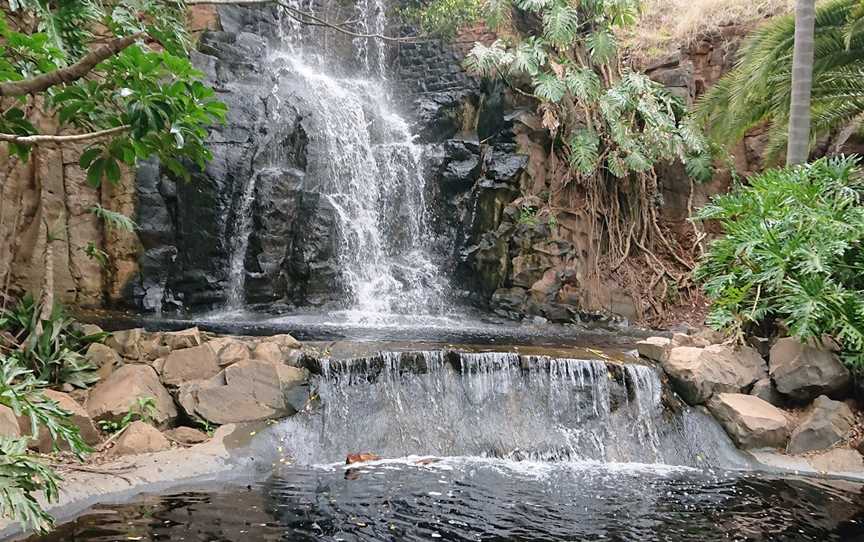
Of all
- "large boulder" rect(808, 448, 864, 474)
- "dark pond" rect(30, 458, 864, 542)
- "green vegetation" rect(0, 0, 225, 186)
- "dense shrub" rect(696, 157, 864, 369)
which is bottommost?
"large boulder" rect(808, 448, 864, 474)

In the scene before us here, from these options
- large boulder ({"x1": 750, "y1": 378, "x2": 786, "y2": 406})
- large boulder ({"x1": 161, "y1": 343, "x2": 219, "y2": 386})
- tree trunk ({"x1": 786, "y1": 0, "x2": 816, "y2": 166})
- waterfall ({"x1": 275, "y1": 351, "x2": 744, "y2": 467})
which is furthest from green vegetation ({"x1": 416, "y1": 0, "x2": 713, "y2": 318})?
large boulder ({"x1": 161, "y1": 343, "x2": 219, "y2": 386})

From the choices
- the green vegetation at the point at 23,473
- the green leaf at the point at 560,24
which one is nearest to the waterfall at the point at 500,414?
the green vegetation at the point at 23,473

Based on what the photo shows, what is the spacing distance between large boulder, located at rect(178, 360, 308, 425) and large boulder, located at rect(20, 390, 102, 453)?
0.90 meters

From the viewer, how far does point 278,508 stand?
Result: 486cm

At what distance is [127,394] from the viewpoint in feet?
20.1

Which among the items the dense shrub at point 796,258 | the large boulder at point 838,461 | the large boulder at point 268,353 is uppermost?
the dense shrub at point 796,258

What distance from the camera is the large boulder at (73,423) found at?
17.4 ft

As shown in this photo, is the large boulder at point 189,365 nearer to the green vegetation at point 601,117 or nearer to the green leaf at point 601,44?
the green vegetation at point 601,117

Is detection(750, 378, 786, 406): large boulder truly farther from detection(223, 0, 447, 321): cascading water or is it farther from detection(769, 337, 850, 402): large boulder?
detection(223, 0, 447, 321): cascading water

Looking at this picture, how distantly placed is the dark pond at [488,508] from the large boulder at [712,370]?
1262 millimetres

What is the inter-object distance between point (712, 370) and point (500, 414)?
8.20 feet

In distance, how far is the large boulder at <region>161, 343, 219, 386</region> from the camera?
6.63 metres

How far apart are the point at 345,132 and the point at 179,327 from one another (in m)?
5.99

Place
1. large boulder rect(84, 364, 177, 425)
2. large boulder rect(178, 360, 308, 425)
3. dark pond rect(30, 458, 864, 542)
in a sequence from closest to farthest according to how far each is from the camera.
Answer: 1. dark pond rect(30, 458, 864, 542)
2. large boulder rect(84, 364, 177, 425)
3. large boulder rect(178, 360, 308, 425)
